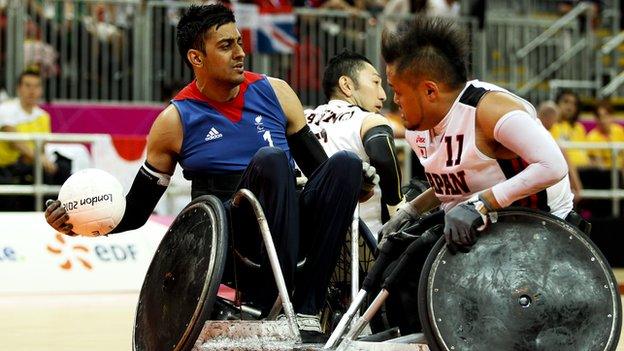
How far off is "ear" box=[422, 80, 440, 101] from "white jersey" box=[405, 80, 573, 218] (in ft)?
0.29

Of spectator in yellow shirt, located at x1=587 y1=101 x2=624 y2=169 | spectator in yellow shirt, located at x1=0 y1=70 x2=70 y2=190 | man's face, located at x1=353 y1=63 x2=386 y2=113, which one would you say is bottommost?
spectator in yellow shirt, located at x1=587 y1=101 x2=624 y2=169

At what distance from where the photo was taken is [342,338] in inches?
238

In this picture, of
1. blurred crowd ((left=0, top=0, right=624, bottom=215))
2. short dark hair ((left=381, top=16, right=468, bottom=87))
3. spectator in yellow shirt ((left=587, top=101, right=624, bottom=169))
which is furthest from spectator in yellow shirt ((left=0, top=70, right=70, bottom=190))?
→ short dark hair ((left=381, top=16, right=468, bottom=87))

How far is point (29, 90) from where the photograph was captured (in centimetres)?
1437

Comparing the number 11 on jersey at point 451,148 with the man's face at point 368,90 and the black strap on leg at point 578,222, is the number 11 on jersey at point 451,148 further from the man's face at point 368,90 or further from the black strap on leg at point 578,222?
the man's face at point 368,90

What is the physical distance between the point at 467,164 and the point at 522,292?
2.14 feet

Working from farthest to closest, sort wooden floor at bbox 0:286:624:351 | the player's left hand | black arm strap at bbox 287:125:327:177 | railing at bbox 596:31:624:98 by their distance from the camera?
railing at bbox 596:31:624:98 → wooden floor at bbox 0:286:624:351 → black arm strap at bbox 287:125:327:177 → the player's left hand

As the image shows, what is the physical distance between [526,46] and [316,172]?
525 inches

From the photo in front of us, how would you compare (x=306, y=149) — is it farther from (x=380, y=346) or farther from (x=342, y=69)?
(x=342, y=69)

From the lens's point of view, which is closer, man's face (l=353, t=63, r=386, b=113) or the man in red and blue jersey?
the man in red and blue jersey

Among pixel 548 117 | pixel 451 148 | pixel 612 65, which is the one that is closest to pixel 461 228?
pixel 451 148

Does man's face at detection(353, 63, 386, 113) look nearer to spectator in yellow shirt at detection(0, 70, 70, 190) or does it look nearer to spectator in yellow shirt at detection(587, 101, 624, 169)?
spectator in yellow shirt at detection(0, 70, 70, 190)

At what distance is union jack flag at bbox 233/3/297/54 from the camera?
17.0 m

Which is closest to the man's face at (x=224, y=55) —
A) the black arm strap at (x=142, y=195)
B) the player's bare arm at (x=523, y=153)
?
the black arm strap at (x=142, y=195)
